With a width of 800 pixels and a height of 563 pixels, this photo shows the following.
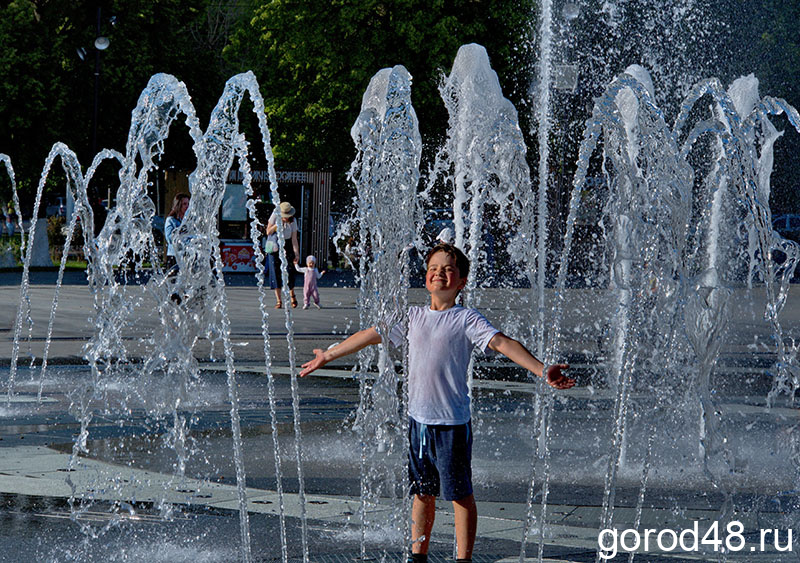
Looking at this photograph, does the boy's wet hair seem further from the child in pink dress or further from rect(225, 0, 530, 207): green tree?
rect(225, 0, 530, 207): green tree

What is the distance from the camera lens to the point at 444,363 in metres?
5.10

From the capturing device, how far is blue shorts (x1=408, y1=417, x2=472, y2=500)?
5.07 metres

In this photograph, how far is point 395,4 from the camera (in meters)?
36.2

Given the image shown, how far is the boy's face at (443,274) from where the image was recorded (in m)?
5.20

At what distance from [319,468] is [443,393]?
2824 millimetres

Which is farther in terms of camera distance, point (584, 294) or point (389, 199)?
point (584, 294)

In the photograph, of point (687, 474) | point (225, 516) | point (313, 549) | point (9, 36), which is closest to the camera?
point (313, 549)

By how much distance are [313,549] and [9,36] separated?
106ft

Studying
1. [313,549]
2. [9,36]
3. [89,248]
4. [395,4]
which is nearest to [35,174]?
[9,36]

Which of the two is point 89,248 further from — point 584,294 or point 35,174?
point 35,174

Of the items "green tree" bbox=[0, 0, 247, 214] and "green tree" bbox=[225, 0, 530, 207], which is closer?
"green tree" bbox=[0, 0, 247, 214]

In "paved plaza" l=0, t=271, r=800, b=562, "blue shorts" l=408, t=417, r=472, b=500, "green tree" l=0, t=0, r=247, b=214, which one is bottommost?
"paved plaza" l=0, t=271, r=800, b=562

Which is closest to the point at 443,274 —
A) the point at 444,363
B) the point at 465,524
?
the point at 444,363

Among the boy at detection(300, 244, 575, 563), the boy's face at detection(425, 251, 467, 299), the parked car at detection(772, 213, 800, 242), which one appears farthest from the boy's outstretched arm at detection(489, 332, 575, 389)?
the parked car at detection(772, 213, 800, 242)
